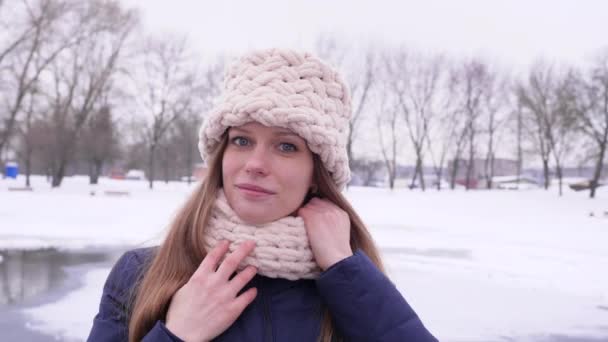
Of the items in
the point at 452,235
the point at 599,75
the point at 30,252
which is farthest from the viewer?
the point at 599,75

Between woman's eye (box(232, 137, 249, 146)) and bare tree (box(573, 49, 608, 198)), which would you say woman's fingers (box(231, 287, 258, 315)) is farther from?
bare tree (box(573, 49, 608, 198))

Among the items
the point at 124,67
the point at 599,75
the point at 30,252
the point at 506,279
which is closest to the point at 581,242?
the point at 506,279

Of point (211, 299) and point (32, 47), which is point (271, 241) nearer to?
point (211, 299)

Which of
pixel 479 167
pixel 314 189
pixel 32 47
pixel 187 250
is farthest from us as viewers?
pixel 479 167

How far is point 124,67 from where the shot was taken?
28.1m

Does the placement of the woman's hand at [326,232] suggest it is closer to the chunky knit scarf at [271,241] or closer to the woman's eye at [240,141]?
the chunky knit scarf at [271,241]

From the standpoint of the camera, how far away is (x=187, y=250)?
166 cm

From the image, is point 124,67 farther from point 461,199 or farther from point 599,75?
point 599,75

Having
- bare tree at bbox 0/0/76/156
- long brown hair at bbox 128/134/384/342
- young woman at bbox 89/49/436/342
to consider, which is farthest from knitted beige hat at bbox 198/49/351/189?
bare tree at bbox 0/0/76/156

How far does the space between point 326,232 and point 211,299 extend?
0.43 metres

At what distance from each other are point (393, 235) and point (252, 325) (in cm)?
1184

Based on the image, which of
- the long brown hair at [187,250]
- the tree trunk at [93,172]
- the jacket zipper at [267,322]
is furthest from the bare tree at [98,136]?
the jacket zipper at [267,322]

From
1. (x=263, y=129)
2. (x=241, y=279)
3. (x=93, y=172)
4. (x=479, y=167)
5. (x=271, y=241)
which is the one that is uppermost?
(x=263, y=129)

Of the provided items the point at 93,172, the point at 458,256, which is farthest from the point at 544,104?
the point at 93,172
